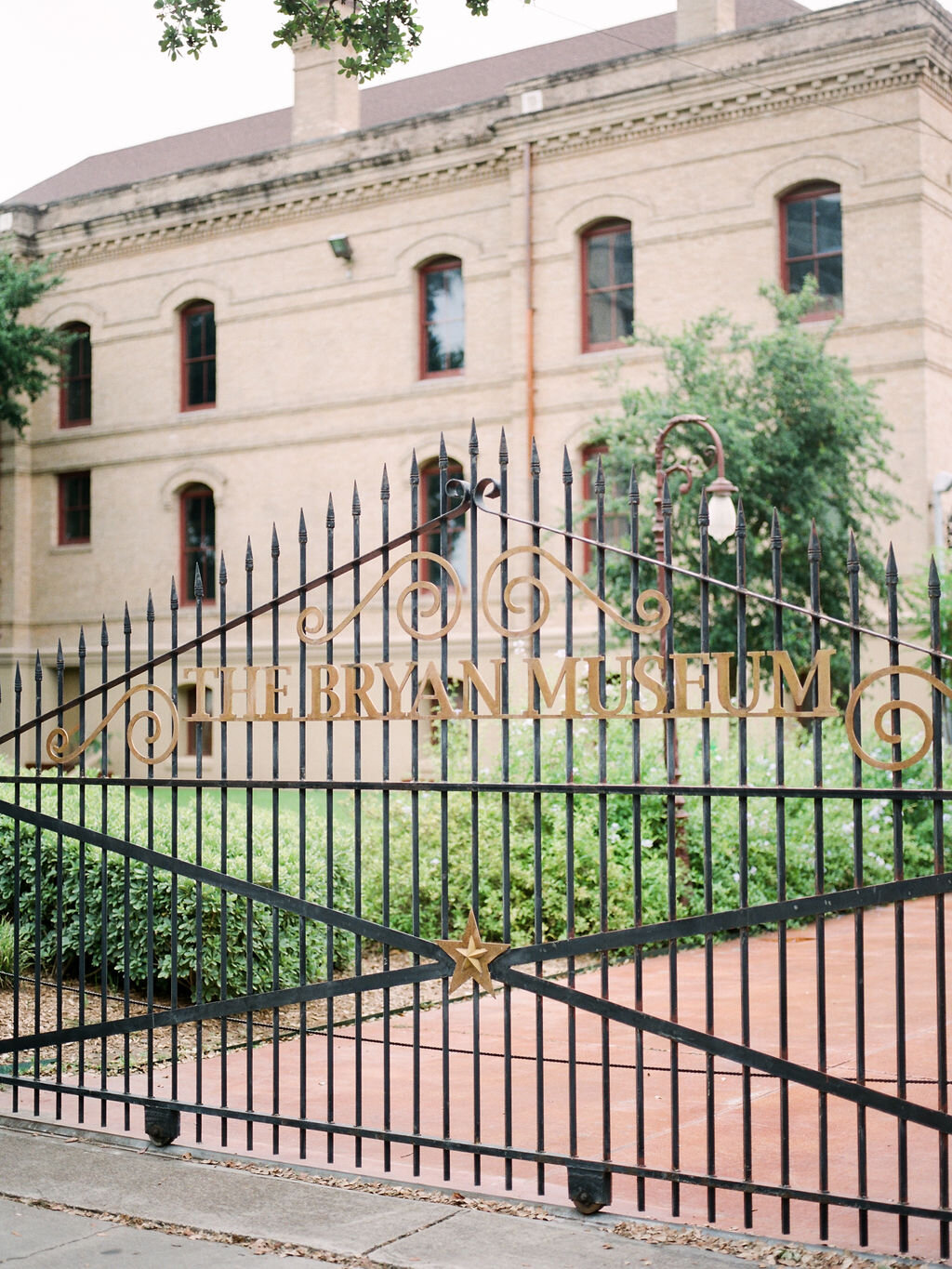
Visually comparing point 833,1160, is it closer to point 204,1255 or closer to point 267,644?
point 204,1255

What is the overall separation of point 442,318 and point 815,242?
6.96 meters

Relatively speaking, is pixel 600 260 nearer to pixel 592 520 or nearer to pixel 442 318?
pixel 442 318

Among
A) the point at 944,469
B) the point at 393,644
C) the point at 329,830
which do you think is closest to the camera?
the point at 329,830

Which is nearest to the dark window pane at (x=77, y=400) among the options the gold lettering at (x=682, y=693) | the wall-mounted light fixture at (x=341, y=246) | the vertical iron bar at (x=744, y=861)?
the wall-mounted light fixture at (x=341, y=246)

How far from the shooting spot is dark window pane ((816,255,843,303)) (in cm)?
2167

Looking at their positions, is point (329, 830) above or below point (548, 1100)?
above

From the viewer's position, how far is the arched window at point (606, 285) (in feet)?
77.3

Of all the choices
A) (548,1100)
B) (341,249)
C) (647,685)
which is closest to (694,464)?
(341,249)

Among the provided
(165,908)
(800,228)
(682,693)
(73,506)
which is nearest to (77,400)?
(73,506)

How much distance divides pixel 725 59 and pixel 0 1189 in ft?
67.9

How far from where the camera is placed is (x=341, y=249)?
26.0 meters

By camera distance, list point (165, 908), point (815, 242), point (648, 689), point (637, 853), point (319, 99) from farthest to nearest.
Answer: point (319, 99), point (815, 242), point (165, 908), point (648, 689), point (637, 853)

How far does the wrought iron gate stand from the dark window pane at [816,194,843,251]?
33.5 ft

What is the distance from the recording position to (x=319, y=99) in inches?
1055
